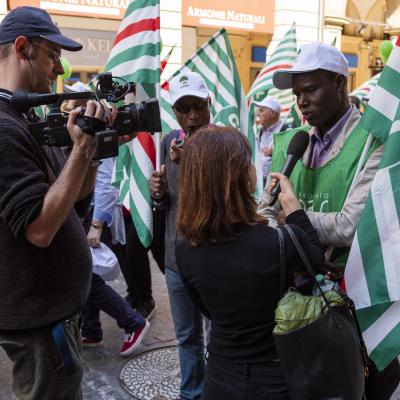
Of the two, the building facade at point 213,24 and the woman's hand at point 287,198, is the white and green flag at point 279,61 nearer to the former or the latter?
the building facade at point 213,24

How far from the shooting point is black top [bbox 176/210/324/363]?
1.82 metres

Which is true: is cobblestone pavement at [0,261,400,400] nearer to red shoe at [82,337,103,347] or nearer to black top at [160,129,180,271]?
red shoe at [82,337,103,347]

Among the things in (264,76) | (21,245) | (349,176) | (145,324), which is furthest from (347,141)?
(264,76)

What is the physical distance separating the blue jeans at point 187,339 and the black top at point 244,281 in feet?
3.73

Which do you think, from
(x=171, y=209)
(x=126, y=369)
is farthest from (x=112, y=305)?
(x=171, y=209)

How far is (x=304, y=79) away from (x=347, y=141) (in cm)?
34

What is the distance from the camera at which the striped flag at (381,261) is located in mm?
2064

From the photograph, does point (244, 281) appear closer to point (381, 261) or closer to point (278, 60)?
point (381, 261)

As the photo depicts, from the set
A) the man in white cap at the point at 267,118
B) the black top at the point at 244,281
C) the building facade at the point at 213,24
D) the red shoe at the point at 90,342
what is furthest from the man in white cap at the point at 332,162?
the building facade at the point at 213,24

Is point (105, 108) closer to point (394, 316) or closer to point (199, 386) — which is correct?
point (394, 316)

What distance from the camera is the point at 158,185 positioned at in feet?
10.3

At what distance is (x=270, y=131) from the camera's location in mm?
7148

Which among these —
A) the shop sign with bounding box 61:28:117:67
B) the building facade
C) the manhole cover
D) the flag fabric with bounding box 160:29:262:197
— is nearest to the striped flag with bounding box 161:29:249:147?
the flag fabric with bounding box 160:29:262:197

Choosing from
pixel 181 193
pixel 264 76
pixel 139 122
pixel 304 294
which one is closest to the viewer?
pixel 304 294
